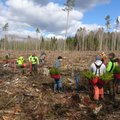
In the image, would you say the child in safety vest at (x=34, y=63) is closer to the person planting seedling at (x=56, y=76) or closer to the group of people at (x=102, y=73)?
the group of people at (x=102, y=73)

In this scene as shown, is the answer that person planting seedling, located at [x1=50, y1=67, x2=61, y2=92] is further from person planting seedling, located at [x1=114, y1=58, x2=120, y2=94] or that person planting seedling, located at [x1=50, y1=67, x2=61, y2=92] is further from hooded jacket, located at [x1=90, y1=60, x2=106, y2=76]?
person planting seedling, located at [x1=114, y1=58, x2=120, y2=94]

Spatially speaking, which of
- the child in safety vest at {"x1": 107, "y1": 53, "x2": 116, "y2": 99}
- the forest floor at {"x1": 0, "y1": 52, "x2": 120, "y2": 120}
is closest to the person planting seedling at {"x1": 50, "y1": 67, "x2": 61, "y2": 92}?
the forest floor at {"x1": 0, "y1": 52, "x2": 120, "y2": 120}

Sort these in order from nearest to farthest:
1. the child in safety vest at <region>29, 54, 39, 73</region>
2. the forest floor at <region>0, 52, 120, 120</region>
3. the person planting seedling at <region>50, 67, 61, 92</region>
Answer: the forest floor at <region>0, 52, 120, 120</region> < the person planting seedling at <region>50, 67, 61, 92</region> < the child in safety vest at <region>29, 54, 39, 73</region>

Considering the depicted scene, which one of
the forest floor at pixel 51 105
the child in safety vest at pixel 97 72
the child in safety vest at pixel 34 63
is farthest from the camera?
the child in safety vest at pixel 34 63

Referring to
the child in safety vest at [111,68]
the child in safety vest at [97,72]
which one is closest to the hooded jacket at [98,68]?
the child in safety vest at [97,72]

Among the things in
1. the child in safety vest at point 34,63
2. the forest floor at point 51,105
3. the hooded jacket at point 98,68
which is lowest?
the forest floor at point 51,105

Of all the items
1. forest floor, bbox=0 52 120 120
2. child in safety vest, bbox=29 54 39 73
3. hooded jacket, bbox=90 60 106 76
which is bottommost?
forest floor, bbox=0 52 120 120

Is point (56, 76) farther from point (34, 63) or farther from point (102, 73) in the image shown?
point (34, 63)

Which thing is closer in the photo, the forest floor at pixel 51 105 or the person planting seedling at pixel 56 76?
the forest floor at pixel 51 105

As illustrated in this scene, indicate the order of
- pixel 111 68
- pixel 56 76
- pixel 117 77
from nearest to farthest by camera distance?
1. pixel 111 68
2. pixel 117 77
3. pixel 56 76

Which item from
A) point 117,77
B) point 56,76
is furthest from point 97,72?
point 56,76

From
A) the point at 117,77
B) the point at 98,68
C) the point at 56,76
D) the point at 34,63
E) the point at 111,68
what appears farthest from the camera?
the point at 34,63

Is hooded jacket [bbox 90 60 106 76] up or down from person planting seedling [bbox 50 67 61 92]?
up

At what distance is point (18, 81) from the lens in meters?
16.1
